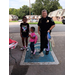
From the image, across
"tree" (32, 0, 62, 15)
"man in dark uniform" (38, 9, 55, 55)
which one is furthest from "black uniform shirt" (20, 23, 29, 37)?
"tree" (32, 0, 62, 15)

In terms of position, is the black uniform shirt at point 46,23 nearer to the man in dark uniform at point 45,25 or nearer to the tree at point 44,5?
the man in dark uniform at point 45,25

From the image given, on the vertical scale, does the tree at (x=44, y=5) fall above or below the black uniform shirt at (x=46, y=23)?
above

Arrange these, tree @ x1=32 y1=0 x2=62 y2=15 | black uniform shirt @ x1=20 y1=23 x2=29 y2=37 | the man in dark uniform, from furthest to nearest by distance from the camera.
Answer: tree @ x1=32 y1=0 x2=62 y2=15 → black uniform shirt @ x1=20 y1=23 x2=29 y2=37 → the man in dark uniform

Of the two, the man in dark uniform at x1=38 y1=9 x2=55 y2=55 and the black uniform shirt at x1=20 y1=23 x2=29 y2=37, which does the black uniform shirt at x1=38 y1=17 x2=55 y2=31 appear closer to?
the man in dark uniform at x1=38 y1=9 x2=55 y2=55

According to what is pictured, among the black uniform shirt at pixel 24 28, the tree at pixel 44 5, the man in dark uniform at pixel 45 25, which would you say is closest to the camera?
the man in dark uniform at pixel 45 25

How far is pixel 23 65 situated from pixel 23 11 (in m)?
73.9

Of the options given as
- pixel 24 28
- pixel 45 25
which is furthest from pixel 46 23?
pixel 24 28

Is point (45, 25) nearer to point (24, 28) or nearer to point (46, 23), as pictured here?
point (46, 23)

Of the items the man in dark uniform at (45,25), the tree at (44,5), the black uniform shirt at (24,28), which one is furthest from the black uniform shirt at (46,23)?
the tree at (44,5)

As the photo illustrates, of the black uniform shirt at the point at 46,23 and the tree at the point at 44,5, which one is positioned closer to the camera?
the black uniform shirt at the point at 46,23

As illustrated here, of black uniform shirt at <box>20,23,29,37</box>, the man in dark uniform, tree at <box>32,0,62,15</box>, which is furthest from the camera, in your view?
tree at <box>32,0,62,15</box>

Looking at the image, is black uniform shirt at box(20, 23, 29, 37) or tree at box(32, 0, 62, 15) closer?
black uniform shirt at box(20, 23, 29, 37)
